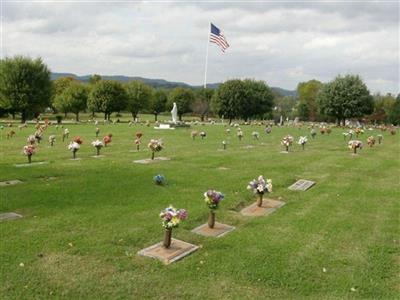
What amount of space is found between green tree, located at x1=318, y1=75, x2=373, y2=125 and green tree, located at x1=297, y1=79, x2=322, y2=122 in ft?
129

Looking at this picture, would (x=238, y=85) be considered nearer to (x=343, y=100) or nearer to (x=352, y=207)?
(x=343, y=100)

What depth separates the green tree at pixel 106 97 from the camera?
7356cm

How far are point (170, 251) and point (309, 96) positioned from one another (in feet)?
386

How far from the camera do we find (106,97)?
73.5m

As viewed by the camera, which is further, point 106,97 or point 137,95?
point 137,95

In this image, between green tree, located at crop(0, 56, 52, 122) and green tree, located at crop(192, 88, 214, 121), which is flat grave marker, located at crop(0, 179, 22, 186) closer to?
green tree, located at crop(0, 56, 52, 122)

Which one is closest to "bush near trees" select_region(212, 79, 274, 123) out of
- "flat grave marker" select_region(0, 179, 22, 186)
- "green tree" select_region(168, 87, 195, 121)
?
"green tree" select_region(168, 87, 195, 121)

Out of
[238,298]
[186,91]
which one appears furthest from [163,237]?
[186,91]

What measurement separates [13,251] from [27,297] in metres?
1.80

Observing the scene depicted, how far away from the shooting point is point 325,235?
29.7ft

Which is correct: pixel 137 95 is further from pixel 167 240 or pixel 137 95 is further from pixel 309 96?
pixel 167 240

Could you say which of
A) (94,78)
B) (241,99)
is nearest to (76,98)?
(241,99)

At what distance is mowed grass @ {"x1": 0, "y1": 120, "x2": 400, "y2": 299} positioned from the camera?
253 inches

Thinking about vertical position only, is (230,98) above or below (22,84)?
above
